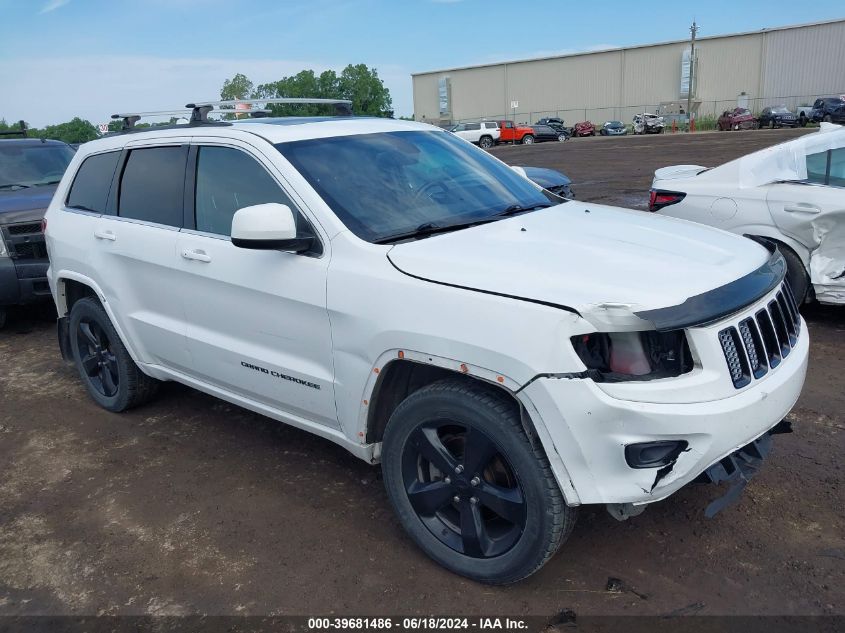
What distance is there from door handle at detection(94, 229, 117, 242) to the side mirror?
1.63 meters

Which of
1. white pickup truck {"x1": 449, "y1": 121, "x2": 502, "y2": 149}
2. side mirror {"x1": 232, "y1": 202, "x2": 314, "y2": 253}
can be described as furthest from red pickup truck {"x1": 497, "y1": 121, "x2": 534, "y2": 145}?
side mirror {"x1": 232, "y1": 202, "x2": 314, "y2": 253}

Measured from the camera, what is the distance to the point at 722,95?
62.8 metres

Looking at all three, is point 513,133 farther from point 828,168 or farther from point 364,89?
point 364,89

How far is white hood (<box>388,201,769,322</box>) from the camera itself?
8.48ft

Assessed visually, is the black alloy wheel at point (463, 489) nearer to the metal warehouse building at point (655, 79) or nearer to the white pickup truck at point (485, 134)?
the white pickup truck at point (485, 134)

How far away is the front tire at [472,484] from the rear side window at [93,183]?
9.18 ft

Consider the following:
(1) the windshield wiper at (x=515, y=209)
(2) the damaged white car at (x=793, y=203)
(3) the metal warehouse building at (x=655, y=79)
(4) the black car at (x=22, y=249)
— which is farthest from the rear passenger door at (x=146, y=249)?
(3) the metal warehouse building at (x=655, y=79)

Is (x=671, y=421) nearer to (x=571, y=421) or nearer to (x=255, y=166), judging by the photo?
(x=571, y=421)

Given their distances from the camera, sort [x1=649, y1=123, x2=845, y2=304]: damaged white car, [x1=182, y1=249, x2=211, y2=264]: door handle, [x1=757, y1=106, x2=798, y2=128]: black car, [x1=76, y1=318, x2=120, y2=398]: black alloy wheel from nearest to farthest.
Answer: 1. [x1=182, y1=249, x2=211, y2=264]: door handle
2. [x1=76, y1=318, x2=120, y2=398]: black alloy wheel
3. [x1=649, y1=123, x2=845, y2=304]: damaged white car
4. [x1=757, y1=106, x2=798, y2=128]: black car

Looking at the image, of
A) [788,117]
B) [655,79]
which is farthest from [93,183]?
[655,79]

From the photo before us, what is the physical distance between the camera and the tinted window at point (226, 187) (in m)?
3.61

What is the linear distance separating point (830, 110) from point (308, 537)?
1884 inches

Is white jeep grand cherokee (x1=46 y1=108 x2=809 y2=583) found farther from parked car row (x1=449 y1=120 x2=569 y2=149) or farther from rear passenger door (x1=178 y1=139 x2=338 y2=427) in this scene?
parked car row (x1=449 y1=120 x2=569 y2=149)

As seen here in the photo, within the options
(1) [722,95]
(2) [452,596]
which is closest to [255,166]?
(2) [452,596]
